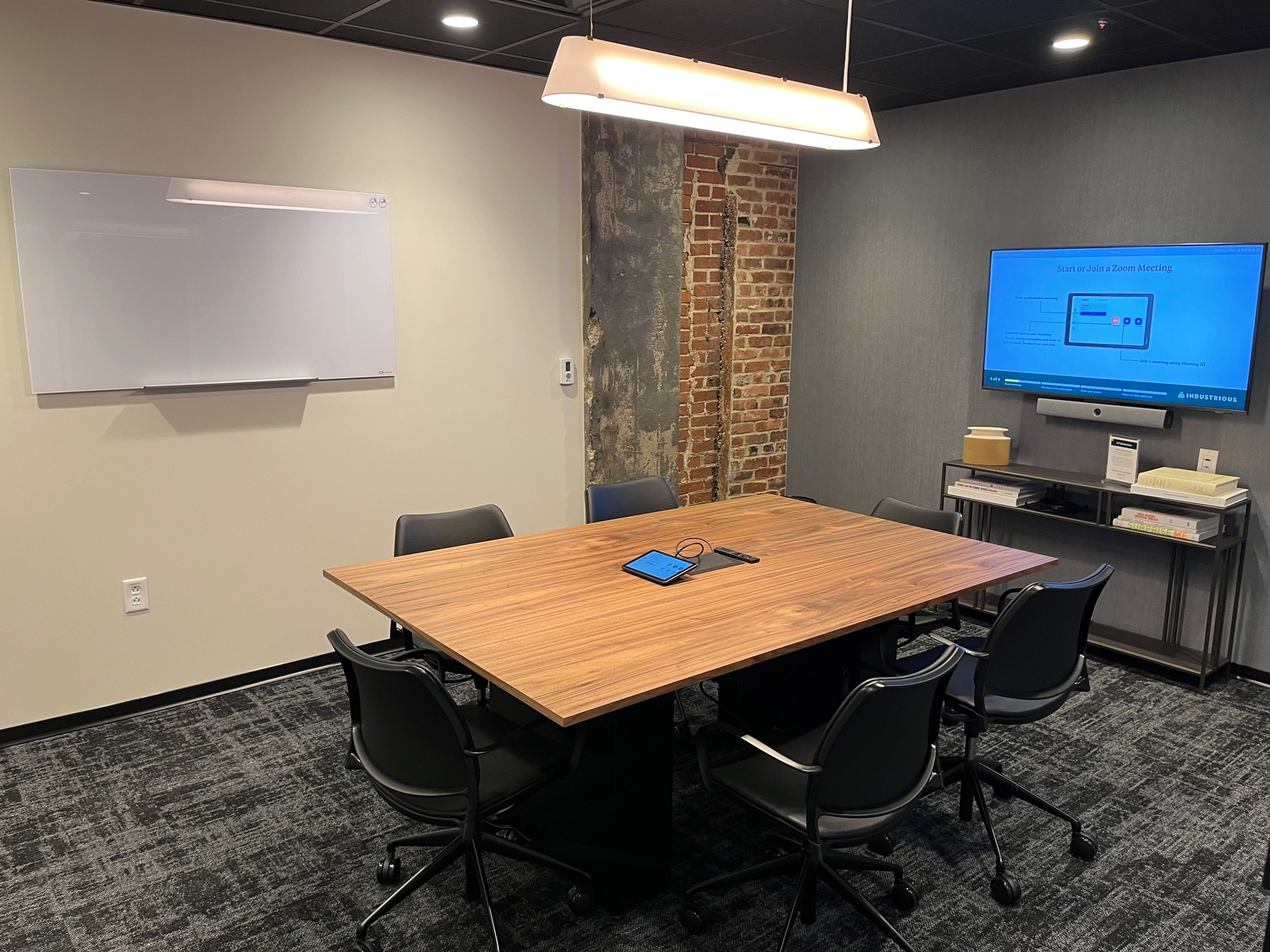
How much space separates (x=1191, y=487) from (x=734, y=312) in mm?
2672

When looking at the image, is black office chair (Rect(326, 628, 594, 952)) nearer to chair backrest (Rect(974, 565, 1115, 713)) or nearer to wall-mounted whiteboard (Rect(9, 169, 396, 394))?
chair backrest (Rect(974, 565, 1115, 713))

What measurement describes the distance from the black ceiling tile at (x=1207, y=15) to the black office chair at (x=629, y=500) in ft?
8.30

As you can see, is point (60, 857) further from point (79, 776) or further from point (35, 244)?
point (35, 244)

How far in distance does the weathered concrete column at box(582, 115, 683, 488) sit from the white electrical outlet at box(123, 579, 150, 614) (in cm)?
219

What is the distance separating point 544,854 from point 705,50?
3.22 metres

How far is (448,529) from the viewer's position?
356 cm

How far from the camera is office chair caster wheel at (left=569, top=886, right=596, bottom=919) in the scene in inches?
101

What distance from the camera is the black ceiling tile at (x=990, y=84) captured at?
4.39 meters

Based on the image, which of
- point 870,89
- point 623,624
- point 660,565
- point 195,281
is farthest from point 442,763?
point 870,89

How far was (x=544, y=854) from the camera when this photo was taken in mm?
2660

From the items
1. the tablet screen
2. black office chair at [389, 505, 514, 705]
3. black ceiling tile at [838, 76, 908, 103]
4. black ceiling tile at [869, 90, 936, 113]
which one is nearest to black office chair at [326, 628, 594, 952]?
the tablet screen

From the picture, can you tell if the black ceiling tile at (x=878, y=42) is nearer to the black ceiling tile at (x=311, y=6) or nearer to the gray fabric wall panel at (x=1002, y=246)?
the gray fabric wall panel at (x=1002, y=246)

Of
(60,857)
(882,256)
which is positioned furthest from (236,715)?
(882,256)

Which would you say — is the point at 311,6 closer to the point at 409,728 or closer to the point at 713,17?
the point at 713,17
